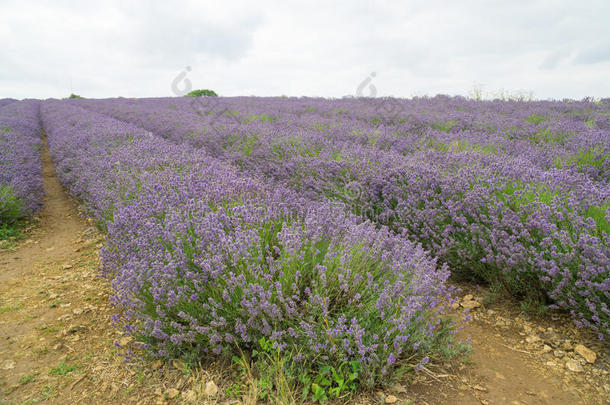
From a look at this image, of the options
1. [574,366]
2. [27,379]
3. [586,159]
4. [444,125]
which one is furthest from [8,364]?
[444,125]

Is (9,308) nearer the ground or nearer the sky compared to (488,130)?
A: nearer the ground

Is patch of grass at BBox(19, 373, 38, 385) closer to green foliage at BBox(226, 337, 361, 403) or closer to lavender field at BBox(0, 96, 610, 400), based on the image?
lavender field at BBox(0, 96, 610, 400)

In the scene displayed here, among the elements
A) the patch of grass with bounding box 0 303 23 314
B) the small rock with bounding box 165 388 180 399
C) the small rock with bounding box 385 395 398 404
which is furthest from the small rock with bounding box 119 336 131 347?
the small rock with bounding box 385 395 398 404

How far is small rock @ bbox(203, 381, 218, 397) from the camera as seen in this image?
6.05 ft

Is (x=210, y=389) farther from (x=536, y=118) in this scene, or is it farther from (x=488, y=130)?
(x=536, y=118)

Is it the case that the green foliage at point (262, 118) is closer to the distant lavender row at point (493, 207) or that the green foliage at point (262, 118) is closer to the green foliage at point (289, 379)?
the distant lavender row at point (493, 207)

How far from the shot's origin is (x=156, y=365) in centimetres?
213

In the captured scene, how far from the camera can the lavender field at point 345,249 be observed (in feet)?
6.31

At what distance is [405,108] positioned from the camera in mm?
8891

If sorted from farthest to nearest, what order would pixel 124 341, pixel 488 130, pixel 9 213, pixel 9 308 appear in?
pixel 488 130, pixel 9 213, pixel 9 308, pixel 124 341

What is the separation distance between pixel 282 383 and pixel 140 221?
1.59 meters

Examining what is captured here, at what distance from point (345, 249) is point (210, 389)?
3.33 feet

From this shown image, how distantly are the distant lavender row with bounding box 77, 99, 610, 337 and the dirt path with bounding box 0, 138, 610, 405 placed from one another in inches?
12.2

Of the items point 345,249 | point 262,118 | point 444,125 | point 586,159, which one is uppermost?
point 262,118
